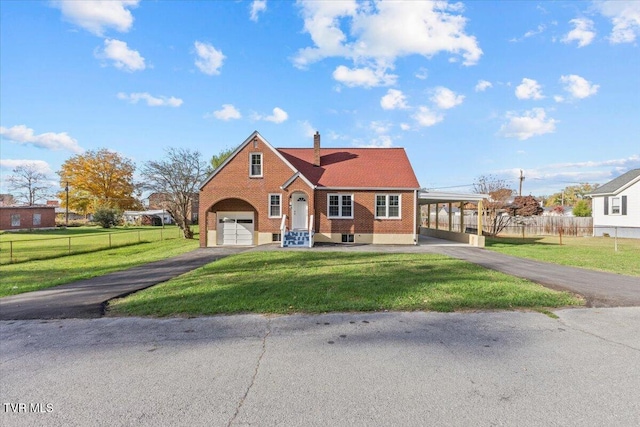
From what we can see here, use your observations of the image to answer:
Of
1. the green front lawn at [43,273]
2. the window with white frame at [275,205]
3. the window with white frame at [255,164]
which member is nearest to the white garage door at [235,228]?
the window with white frame at [275,205]

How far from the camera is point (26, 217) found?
46.8 metres

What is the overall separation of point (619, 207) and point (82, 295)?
39393 mm

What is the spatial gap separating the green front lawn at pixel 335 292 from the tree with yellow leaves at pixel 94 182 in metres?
61.1

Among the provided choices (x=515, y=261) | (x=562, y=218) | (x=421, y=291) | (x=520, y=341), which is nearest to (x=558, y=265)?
(x=515, y=261)

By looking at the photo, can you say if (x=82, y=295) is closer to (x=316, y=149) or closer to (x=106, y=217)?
(x=316, y=149)

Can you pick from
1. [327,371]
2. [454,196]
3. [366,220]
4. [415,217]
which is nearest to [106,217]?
[366,220]

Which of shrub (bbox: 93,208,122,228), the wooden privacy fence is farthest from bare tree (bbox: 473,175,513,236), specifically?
shrub (bbox: 93,208,122,228)

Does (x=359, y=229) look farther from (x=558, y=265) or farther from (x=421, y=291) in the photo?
(x=421, y=291)

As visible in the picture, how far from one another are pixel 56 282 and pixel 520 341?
12.1m

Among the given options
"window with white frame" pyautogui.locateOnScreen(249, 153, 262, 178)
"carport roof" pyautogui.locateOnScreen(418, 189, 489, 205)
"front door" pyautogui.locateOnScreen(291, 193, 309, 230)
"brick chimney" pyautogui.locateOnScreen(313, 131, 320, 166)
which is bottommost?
"front door" pyautogui.locateOnScreen(291, 193, 309, 230)

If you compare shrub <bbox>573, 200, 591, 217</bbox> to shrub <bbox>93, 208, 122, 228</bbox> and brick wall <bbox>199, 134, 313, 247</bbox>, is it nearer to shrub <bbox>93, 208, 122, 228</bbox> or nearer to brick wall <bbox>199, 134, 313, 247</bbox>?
brick wall <bbox>199, 134, 313, 247</bbox>

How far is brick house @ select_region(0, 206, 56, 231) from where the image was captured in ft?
147

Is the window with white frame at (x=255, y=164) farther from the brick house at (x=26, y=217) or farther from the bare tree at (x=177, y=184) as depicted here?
the brick house at (x=26, y=217)

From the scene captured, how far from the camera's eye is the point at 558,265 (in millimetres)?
12336
